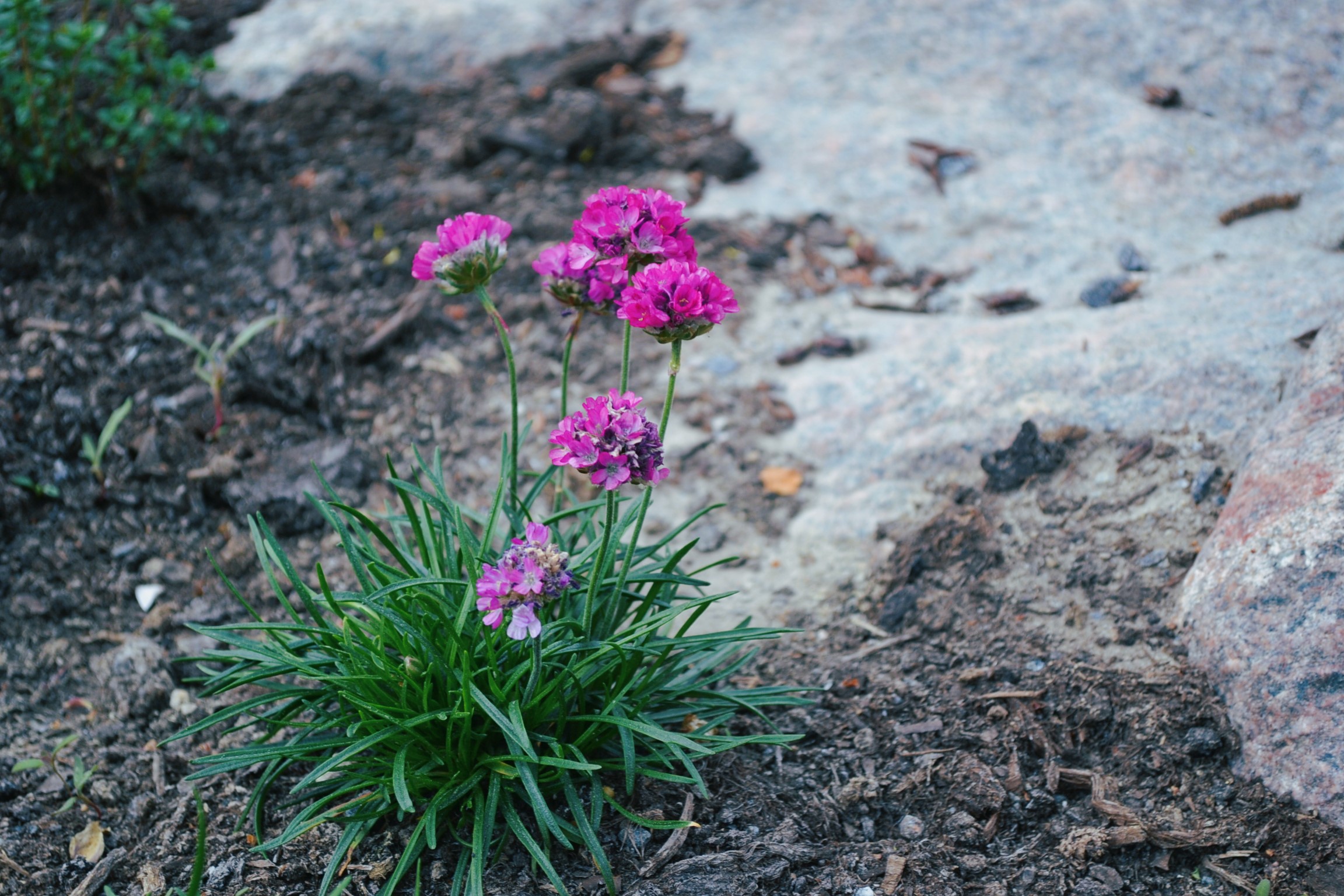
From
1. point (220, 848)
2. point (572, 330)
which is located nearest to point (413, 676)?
point (220, 848)

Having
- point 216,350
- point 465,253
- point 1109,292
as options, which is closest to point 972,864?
point 465,253

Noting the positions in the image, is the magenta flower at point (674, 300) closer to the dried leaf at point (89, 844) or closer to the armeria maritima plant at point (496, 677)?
the armeria maritima plant at point (496, 677)

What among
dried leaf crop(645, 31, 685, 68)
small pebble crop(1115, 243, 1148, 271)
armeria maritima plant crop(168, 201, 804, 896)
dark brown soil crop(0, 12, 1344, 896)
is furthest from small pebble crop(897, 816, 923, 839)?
dried leaf crop(645, 31, 685, 68)

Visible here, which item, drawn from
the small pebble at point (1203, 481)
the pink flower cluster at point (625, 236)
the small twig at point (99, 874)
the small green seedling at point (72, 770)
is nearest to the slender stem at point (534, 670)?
the pink flower cluster at point (625, 236)

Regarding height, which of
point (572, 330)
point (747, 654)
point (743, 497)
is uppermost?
point (572, 330)

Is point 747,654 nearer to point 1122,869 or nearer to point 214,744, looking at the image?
point 1122,869

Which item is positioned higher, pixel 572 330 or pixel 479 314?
pixel 572 330
